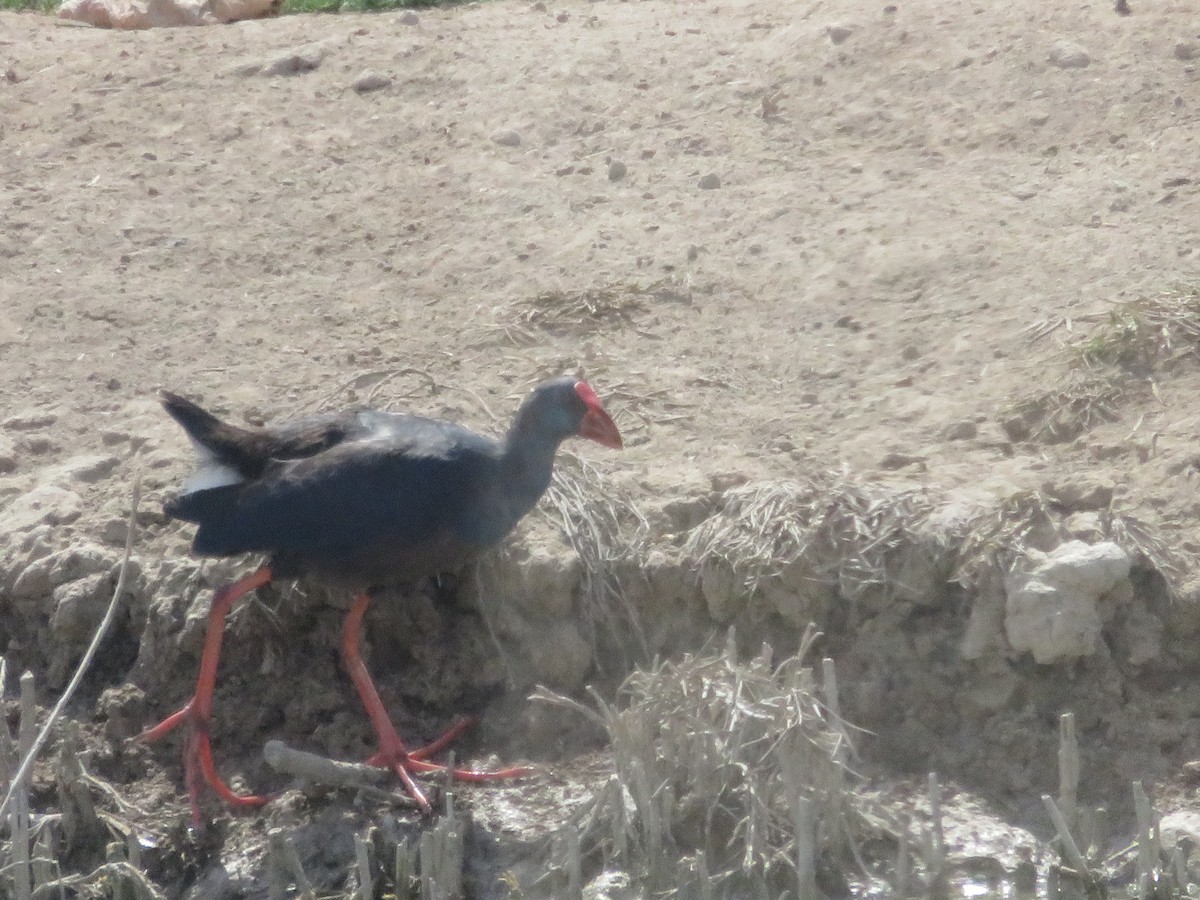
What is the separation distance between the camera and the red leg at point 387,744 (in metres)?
5.00

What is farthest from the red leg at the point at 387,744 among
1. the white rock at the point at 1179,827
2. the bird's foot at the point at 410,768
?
the white rock at the point at 1179,827

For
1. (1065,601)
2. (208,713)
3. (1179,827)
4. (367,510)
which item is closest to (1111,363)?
(1065,601)

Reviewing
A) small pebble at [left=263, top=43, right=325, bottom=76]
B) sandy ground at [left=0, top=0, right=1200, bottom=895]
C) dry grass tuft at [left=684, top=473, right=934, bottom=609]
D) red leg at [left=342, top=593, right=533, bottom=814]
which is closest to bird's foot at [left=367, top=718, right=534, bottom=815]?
red leg at [left=342, top=593, right=533, bottom=814]

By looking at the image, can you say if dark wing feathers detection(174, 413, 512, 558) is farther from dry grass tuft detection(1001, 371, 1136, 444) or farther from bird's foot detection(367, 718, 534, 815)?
dry grass tuft detection(1001, 371, 1136, 444)

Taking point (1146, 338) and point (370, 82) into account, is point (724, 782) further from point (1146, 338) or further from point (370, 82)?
point (370, 82)

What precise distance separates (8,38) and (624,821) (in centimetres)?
634

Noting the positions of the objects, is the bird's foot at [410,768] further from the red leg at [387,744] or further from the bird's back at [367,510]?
the bird's back at [367,510]

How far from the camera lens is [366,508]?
495cm

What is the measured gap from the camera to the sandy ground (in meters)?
5.55

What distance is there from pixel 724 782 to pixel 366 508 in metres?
1.25

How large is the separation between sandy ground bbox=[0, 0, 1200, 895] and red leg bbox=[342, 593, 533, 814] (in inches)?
A: 10.2

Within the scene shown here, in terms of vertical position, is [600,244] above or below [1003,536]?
above

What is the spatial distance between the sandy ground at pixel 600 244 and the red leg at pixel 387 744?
260 millimetres

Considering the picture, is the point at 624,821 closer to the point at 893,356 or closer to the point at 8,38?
the point at 893,356
